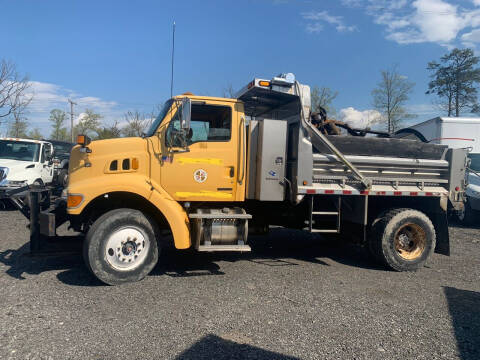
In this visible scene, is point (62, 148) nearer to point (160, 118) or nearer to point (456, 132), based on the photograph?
point (160, 118)

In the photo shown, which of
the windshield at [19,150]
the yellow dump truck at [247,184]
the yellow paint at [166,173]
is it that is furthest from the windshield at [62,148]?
the yellow paint at [166,173]

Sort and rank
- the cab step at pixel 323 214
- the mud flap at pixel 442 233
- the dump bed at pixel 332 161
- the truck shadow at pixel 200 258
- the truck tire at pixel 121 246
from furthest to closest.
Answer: the mud flap at pixel 442 233 < the cab step at pixel 323 214 < the dump bed at pixel 332 161 < the truck shadow at pixel 200 258 < the truck tire at pixel 121 246

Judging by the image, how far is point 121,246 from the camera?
16.3ft

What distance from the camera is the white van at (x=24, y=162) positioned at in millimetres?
10867

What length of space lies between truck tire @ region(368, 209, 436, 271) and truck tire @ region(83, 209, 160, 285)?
367cm

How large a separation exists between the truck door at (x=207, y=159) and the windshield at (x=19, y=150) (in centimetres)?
865

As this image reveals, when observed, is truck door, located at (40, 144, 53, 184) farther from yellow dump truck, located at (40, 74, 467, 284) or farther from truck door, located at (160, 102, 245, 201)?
truck door, located at (160, 102, 245, 201)

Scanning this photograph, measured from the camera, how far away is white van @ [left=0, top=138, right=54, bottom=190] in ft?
35.7

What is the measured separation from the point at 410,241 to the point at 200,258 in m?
3.76

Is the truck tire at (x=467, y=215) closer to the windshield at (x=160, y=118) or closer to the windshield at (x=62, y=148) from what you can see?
the windshield at (x=160, y=118)

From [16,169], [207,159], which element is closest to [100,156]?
[207,159]

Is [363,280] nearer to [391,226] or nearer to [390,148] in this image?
[391,226]

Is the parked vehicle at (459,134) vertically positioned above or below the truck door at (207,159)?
above

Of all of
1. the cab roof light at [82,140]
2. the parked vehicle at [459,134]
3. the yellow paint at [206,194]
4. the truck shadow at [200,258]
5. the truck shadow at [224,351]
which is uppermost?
the parked vehicle at [459,134]
